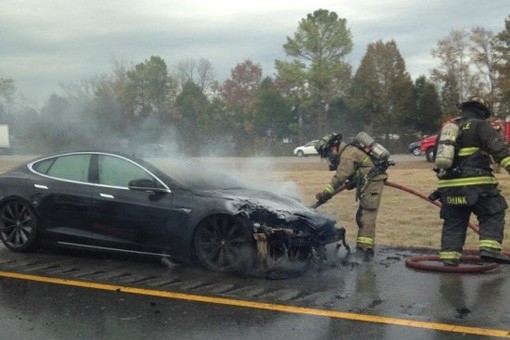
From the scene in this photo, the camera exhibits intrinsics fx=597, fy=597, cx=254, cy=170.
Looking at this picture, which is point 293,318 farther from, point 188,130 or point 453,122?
point 188,130

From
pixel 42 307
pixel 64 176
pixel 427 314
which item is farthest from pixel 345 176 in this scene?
pixel 42 307

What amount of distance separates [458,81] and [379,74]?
6569 millimetres

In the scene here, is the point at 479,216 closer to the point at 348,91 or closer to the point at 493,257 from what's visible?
the point at 493,257

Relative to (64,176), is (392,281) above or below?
below

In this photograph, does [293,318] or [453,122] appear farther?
[453,122]

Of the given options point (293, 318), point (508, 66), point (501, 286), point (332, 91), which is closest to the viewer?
point (293, 318)

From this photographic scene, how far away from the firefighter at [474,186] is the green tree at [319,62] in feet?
145

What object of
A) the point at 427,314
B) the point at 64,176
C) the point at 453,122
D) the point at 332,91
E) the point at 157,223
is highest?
the point at 332,91

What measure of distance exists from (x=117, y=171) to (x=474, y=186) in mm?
3776

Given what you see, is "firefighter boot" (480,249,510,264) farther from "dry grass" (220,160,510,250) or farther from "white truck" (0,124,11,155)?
"white truck" (0,124,11,155)

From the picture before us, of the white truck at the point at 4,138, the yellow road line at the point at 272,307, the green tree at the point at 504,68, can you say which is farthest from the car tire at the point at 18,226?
the green tree at the point at 504,68

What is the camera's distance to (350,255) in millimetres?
6988

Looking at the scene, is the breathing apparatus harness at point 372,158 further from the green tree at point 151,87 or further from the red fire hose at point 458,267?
the green tree at point 151,87

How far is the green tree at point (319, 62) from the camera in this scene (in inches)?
1989
